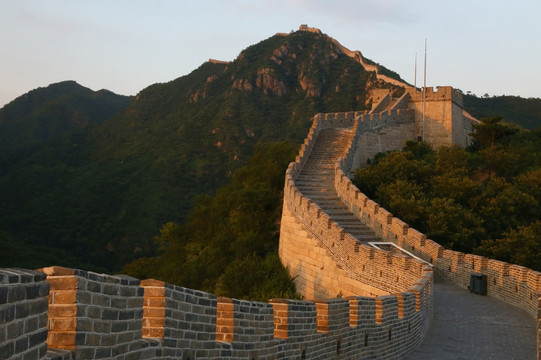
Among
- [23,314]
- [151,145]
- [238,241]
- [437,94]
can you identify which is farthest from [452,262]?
[151,145]

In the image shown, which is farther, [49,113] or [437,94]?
[49,113]

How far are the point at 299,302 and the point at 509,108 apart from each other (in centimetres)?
7389

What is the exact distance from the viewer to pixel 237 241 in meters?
25.9

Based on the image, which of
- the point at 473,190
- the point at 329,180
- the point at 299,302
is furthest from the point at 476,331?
the point at 473,190

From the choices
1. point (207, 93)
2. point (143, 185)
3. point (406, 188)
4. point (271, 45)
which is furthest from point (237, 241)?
point (271, 45)

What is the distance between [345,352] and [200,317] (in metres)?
3.62

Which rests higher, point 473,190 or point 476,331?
point 473,190

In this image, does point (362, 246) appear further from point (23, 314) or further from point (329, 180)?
point (23, 314)

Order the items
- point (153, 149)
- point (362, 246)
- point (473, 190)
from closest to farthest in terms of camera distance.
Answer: point (362, 246)
point (473, 190)
point (153, 149)

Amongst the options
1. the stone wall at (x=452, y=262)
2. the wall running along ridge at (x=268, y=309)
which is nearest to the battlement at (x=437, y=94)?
the stone wall at (x=452, y=262)

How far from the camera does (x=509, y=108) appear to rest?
239ft

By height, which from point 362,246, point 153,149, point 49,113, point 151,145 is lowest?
point 362,246

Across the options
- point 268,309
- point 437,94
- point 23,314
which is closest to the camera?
point 23,314

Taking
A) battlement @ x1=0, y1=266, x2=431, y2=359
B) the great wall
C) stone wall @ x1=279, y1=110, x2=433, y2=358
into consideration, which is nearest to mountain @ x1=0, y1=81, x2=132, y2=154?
stone wall @ x1=279, y1=110, x2=433, y2=358
